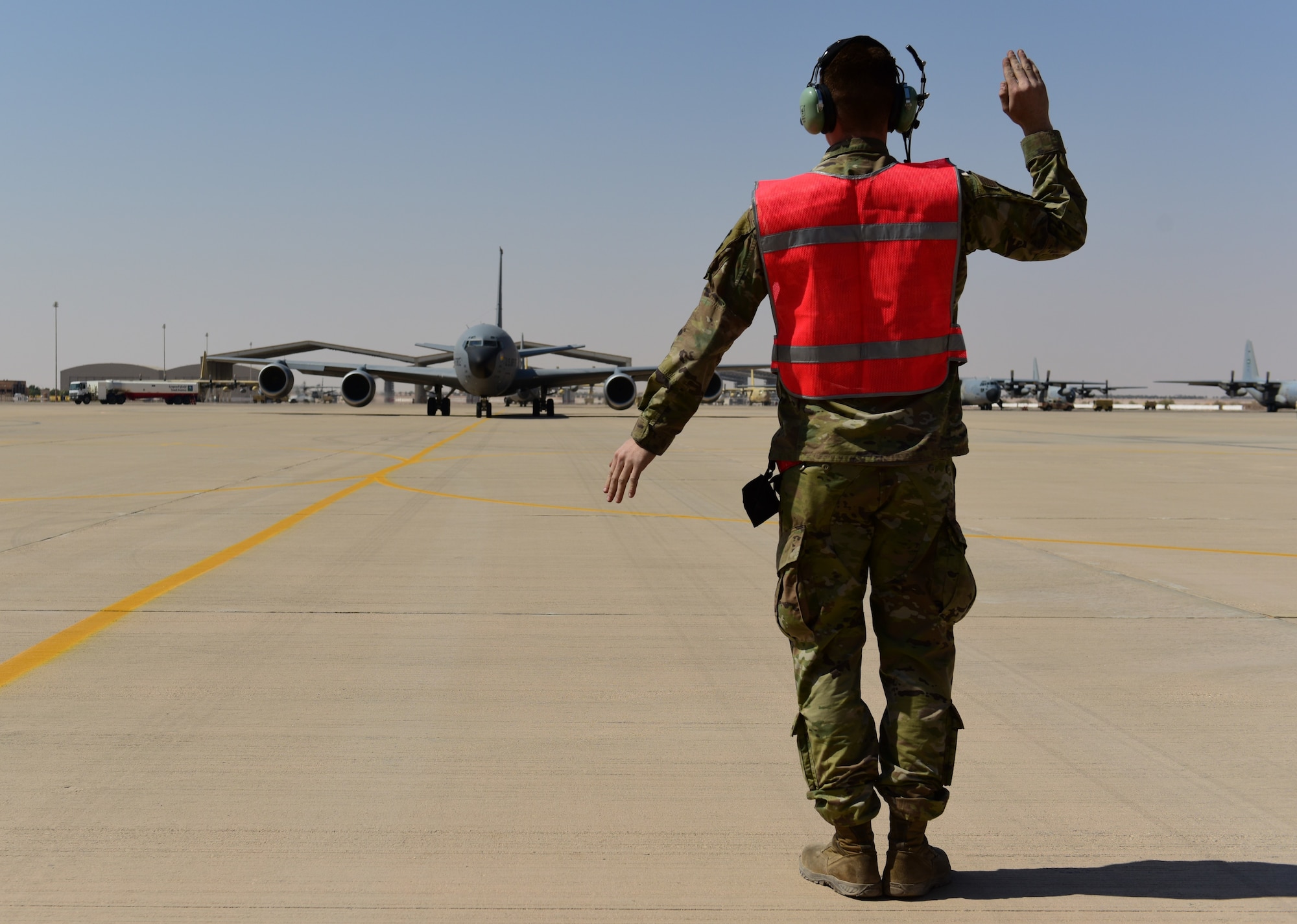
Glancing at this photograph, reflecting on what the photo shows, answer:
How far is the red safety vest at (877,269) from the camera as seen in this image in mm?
2805

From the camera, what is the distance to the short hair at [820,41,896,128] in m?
2.95

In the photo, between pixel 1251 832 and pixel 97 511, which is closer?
pixel 1251 832

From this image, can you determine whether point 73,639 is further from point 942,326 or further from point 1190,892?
point 1190,892

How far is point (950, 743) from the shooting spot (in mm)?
2818

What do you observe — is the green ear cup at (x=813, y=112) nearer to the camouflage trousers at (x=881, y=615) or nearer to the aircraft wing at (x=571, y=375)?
the camouflage trousers at (x=881, y=615)

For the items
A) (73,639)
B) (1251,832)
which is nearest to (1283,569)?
(1251,832)

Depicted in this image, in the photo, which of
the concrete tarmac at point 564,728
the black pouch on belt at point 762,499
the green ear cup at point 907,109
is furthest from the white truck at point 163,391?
the green ear cup at point 907,109

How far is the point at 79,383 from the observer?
265ft

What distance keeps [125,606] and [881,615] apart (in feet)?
15.4

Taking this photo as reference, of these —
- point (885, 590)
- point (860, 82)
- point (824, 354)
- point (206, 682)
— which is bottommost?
point (206, 682)

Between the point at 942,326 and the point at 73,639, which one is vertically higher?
the point at 942,326

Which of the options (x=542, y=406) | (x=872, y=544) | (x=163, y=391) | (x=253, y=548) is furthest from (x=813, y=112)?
(x=163, y=391)

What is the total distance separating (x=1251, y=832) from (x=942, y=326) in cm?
172

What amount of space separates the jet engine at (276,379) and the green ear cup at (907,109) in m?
39.3
